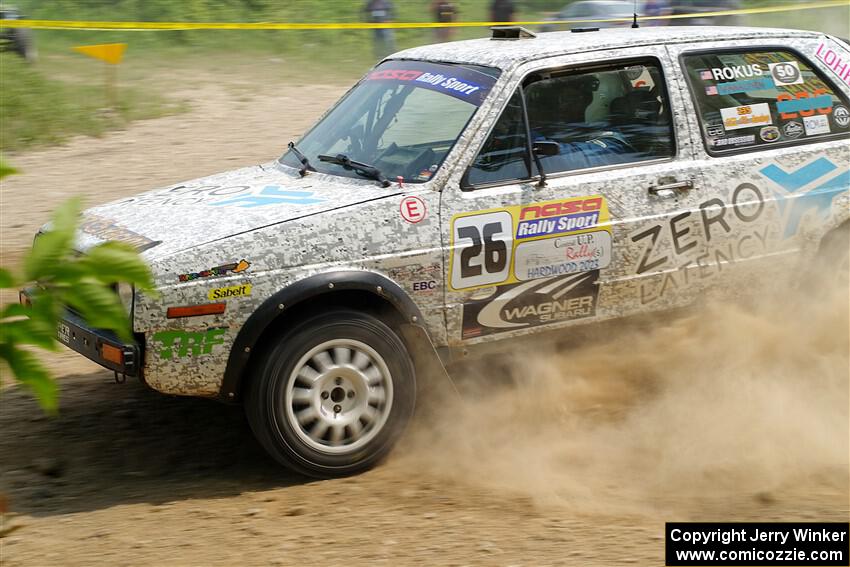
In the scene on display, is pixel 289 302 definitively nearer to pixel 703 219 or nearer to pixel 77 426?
pixel 77 426

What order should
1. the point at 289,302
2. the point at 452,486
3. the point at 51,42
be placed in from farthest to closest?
1. the point at 51,42
2. the point at 452,486
3. the point at 289,302

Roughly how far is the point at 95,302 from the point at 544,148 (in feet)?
10.6

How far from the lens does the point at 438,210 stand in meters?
4.71

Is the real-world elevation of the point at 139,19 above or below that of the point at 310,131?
above

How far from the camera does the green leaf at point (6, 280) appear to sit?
2.05 meters

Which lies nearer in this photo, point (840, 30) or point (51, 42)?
point (51, 42)

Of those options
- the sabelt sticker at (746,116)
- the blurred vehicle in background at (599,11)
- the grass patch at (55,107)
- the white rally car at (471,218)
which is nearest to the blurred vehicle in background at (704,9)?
the blurred vehicle in background at (599,11)

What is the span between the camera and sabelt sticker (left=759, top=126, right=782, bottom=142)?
17.9ft

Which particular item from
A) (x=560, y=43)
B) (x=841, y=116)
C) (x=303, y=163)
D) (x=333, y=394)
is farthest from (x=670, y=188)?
(x=333, y=394)

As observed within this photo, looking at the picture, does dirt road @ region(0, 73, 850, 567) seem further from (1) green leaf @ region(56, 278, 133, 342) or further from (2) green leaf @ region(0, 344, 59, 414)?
(1) green leaf @ region(56, 278, 133, 342)

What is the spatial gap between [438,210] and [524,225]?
1.40 feet

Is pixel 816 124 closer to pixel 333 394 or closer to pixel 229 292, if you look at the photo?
pixel 333 394

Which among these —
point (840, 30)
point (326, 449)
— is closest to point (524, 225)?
point (326, 449)

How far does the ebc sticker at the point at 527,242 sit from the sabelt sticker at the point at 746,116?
94 centimetres
